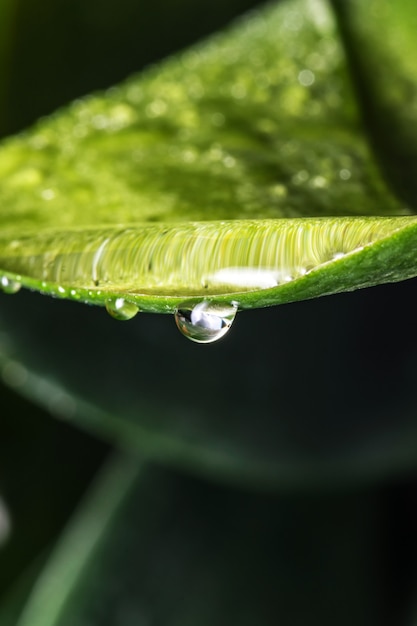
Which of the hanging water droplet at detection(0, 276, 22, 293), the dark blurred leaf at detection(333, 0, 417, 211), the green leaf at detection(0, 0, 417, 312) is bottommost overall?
the hanging water droplet at detection(0, 276, 22, 293)

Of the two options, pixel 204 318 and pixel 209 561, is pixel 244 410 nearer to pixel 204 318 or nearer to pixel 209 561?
pixel 209 561

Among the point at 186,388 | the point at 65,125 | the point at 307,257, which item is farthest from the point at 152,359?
the point at 307,257

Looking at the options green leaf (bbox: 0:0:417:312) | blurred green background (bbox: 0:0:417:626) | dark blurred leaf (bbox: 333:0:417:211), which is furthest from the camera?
blurred green background (bbox: 0:0:417:626)

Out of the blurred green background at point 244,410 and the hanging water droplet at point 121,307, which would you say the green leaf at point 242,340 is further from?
the hanging water droplet at point 121,307

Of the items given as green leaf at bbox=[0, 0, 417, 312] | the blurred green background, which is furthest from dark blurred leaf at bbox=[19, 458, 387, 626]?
green leaf at bbox=[0, 0, 417, 312]

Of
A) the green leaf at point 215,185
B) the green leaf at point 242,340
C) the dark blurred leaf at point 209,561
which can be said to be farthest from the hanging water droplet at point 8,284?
the dark blurred leaf at point 209,561

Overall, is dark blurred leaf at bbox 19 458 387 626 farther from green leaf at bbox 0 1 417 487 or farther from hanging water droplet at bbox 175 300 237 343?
hanging water droplet at bbox 175 300 237 343
